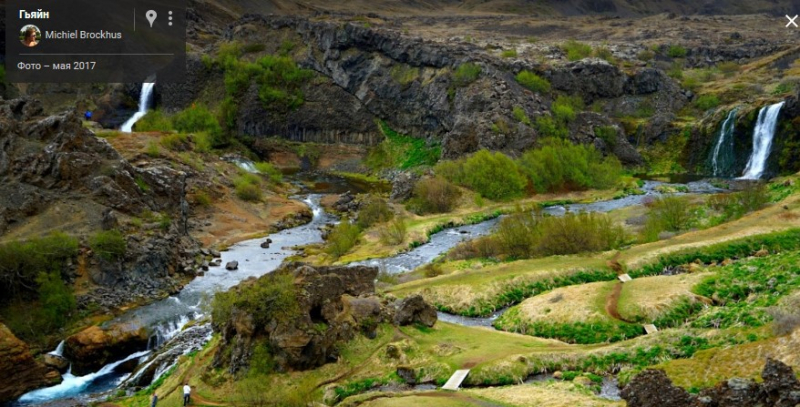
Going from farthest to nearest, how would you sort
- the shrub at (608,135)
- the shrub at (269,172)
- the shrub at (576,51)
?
the shrub at (576,51) → the shrub at (608,135) → the shrub at (269,172)

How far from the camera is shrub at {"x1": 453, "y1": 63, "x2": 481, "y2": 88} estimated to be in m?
130

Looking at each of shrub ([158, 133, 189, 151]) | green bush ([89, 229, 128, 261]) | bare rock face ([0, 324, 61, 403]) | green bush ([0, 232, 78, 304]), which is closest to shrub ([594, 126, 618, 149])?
shrub ([158, 133, 189, 151])

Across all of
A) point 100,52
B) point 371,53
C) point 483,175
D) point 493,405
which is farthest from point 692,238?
point 100,52

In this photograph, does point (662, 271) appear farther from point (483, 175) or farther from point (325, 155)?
point (325, 155)

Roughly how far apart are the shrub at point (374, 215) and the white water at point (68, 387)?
40873 mm

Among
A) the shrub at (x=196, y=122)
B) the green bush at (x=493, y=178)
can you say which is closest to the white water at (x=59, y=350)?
the green bush at (x=493, y=178)

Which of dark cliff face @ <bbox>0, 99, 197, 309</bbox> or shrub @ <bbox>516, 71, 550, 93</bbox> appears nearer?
dark cliff face @ <bbox>0, 99, 197, 309</bbox>

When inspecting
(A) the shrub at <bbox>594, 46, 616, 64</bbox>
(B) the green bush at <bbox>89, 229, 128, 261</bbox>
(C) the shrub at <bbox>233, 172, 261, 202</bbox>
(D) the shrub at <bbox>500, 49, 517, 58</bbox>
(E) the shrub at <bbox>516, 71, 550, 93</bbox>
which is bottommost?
(C) the shrub at <bbox>233, 172, 261, 202</bbox>

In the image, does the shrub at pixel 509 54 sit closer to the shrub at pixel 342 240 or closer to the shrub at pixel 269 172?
the shrub at pixel 269 172

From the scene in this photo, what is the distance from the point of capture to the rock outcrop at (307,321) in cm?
3681

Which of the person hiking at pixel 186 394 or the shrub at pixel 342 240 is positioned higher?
the person hiking at pixel 186 394

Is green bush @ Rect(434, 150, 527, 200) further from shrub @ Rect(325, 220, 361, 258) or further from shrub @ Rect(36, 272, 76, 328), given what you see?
shrub @ Rect(36, 272, 76, 328)

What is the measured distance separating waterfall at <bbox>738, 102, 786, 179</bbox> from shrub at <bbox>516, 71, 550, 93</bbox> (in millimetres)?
39662

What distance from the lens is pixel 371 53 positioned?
153m
